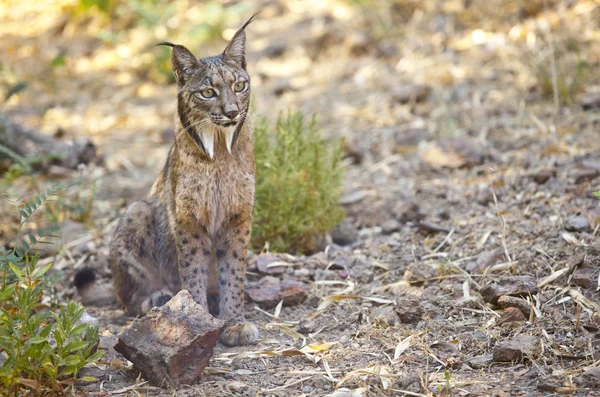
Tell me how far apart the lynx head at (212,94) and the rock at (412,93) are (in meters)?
3.90

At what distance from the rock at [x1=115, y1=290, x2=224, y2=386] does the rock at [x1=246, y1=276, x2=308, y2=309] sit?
1.14 metres

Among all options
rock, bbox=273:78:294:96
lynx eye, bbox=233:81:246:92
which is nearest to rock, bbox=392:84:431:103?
rock, bbox=273:78:294:96

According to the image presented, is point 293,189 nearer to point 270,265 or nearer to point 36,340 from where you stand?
point 270,265

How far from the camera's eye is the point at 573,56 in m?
8.13

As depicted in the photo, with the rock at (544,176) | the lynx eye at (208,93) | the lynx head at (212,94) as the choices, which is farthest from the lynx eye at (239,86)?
the rock at (544,176)

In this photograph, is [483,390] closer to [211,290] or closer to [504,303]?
[504,303]

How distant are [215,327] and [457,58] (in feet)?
20.8

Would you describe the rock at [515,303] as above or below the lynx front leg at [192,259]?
below

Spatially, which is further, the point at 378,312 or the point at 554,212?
the point at 554,212

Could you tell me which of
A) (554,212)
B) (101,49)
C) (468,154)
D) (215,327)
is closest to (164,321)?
(215,327)

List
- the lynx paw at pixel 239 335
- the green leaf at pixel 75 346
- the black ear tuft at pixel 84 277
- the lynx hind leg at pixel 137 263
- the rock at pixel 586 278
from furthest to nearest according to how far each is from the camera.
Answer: the black ear tuft at pixel 84 277 < the lynx hind leg at pixel 137 263 < the lynx paw at pixel 239 335 < the rock at pixel 586 278 < the green leaf at pixel 75 346

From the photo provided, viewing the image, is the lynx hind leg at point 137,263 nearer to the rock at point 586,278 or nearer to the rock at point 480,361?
the rock at point 480,361

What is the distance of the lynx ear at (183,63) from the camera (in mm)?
4812

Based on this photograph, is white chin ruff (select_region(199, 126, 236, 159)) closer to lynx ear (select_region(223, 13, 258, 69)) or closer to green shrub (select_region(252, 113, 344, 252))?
lynx ear (select_region(223, 13, 258, 69))
